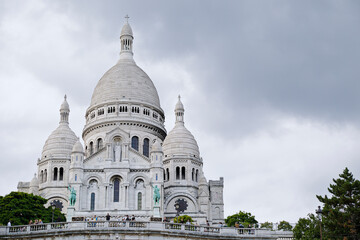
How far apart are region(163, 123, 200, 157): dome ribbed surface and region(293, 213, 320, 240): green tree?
177ft

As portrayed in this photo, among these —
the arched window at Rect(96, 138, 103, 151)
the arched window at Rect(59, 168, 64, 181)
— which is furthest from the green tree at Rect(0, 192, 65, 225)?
the arched window at Rect(96, 138, 103, 151)

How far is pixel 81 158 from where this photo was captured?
316 feet

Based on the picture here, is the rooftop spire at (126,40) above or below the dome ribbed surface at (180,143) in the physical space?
above

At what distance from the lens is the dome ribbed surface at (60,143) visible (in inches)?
4245

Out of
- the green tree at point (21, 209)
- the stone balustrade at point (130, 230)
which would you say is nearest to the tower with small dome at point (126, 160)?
the green tree at point (21, 209)

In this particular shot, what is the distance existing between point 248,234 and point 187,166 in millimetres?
61930

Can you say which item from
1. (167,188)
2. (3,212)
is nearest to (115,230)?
(3,212)

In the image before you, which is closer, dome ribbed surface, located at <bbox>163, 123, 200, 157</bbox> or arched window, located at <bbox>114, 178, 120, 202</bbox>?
arched window, located at <bbox>114, 178, 120, 202</bbox>

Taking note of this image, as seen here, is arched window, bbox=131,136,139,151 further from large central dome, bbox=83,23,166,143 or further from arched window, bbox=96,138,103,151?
arched window, bbox=96,138,103,151

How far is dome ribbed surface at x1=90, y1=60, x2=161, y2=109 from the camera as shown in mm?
112875

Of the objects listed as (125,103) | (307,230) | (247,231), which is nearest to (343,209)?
(307,230)

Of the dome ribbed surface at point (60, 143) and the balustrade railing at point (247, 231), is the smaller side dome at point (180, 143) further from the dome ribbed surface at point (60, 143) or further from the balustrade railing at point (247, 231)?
the balustrade railing at point (247, 231)

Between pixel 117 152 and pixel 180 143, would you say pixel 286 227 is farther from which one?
pixel 180 143

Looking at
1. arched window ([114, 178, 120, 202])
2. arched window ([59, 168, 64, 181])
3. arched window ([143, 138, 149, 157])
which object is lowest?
arched window ([114, 178, 120, 202])
